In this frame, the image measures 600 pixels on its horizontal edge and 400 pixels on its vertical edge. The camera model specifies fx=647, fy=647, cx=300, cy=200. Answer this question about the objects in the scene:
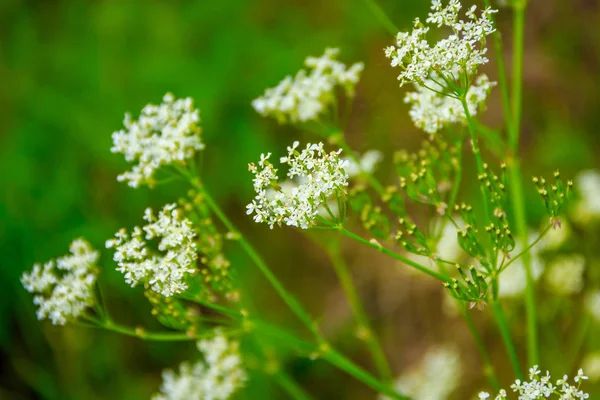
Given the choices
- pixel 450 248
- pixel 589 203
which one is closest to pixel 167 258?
pixel 450 248

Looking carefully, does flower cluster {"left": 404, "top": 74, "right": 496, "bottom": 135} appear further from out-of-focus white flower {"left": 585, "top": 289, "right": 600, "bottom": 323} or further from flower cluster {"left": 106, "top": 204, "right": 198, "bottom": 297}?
out-of-focus white flower {"left": 585, "top": 289, "right": 600, "bottom": 323}

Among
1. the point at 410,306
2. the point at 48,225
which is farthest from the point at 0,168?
the point at 410,306

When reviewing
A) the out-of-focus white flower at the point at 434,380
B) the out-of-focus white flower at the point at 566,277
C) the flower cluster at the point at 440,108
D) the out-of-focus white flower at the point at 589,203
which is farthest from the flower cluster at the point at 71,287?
the out-of-focus white flower at the point at 589,203

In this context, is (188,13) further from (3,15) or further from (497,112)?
(497,112)

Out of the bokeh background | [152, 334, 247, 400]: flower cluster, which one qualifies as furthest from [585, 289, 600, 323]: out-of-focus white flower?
[152, 334, 247, 400]: flower cluster

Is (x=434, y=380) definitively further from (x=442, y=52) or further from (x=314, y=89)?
(x=442, y=52)

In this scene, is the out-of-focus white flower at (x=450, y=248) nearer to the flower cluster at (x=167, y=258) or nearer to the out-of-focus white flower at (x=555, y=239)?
the out-of-focus white flower at (x=555, y=239)
